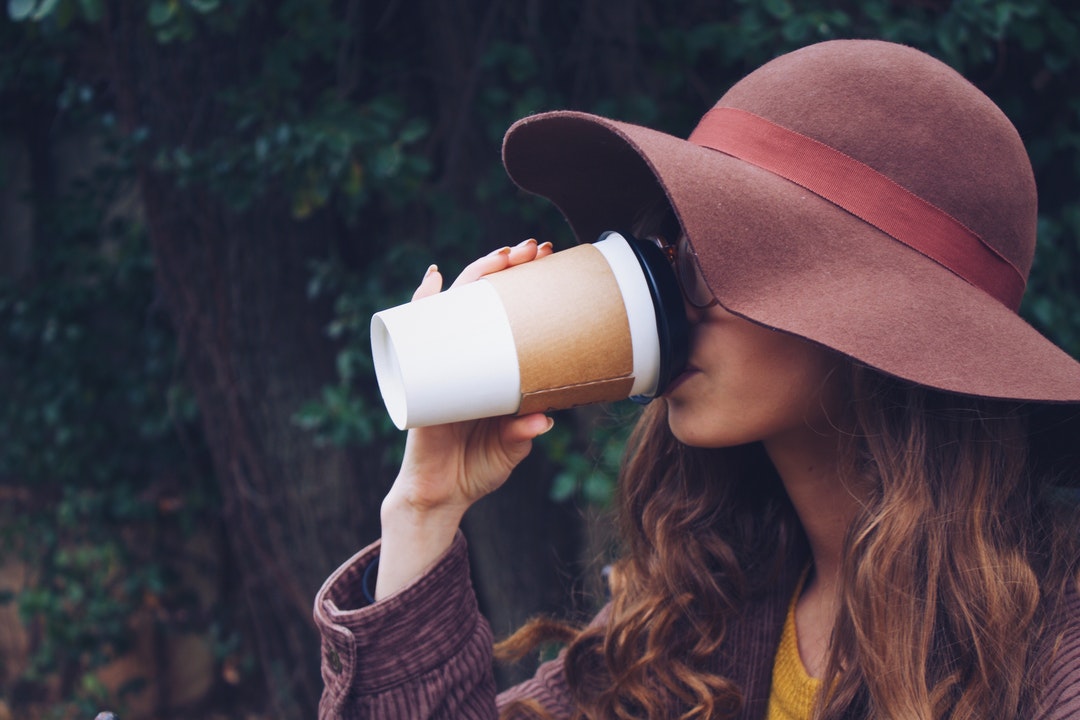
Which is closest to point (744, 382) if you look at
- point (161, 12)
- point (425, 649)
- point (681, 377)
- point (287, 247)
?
point (681, 377)

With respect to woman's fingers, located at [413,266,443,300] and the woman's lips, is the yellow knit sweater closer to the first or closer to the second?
the woman's lips

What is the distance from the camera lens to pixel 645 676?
1.39 meters

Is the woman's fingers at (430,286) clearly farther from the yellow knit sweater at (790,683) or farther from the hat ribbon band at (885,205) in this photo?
the yellow knit sweater at (790,683)

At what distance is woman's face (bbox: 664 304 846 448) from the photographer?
114cm

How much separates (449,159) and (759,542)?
4.31 ft

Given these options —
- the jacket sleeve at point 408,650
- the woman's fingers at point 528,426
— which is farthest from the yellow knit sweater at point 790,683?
the woman's fingers at point 528,426

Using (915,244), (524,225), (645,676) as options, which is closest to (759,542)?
(645,676)

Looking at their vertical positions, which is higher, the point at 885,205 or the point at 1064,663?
the point at 885,205

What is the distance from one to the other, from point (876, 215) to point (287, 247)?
179 centimetres

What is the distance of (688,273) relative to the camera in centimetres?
118

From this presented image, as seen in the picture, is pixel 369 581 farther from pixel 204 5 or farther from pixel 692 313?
pixel 204 5

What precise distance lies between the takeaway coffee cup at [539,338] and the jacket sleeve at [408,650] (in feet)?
1.09

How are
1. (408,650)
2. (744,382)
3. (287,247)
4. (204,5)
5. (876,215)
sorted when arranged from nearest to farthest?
1. (876,215)
2. (744,382)
3. (408,650)
4. (204,5)
5. (287,247)

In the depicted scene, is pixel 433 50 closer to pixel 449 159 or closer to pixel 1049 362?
pixel 449 159
